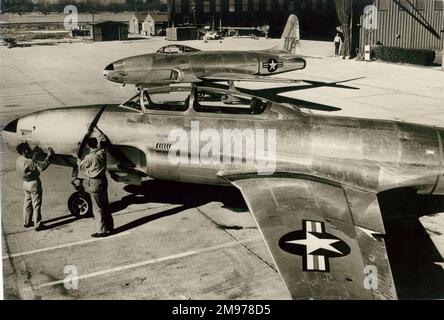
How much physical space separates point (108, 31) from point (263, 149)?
62136 millimetres

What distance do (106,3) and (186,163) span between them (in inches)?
5062

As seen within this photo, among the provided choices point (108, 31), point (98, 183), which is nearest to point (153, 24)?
point (108, 31)

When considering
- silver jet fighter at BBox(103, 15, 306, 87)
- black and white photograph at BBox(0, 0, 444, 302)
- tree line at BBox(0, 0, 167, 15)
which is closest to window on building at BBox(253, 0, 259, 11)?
silver jet fighter at BBox(103, 15, 306, 87)

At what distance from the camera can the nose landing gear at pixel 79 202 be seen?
943 centimetres

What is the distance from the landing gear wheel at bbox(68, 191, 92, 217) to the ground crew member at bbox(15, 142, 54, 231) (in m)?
0.71

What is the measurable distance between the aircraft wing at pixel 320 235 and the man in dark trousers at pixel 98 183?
2451mm

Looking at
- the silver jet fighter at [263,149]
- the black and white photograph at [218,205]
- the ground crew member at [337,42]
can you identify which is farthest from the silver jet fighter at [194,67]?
the ground crew member at [337,42]

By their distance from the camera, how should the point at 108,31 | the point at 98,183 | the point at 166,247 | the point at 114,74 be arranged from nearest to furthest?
the point at 166,247
the point at 98,183
the point at 114,74
the point at 108,31

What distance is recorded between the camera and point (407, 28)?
36.5 m

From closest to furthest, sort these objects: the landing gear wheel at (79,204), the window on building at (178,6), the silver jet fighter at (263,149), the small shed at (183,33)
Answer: the silver jet fighter at (263,149), the landing gear wheel at (79,204), the small shed at (183,33), the window on building at (178,6)

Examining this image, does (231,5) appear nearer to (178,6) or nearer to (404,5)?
(178,6)

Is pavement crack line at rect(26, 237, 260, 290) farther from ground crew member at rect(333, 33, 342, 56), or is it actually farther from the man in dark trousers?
ground crew member at rect(333, 33, 342, 56)

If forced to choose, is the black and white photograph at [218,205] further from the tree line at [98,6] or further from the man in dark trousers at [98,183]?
the tree line at [98,6]
